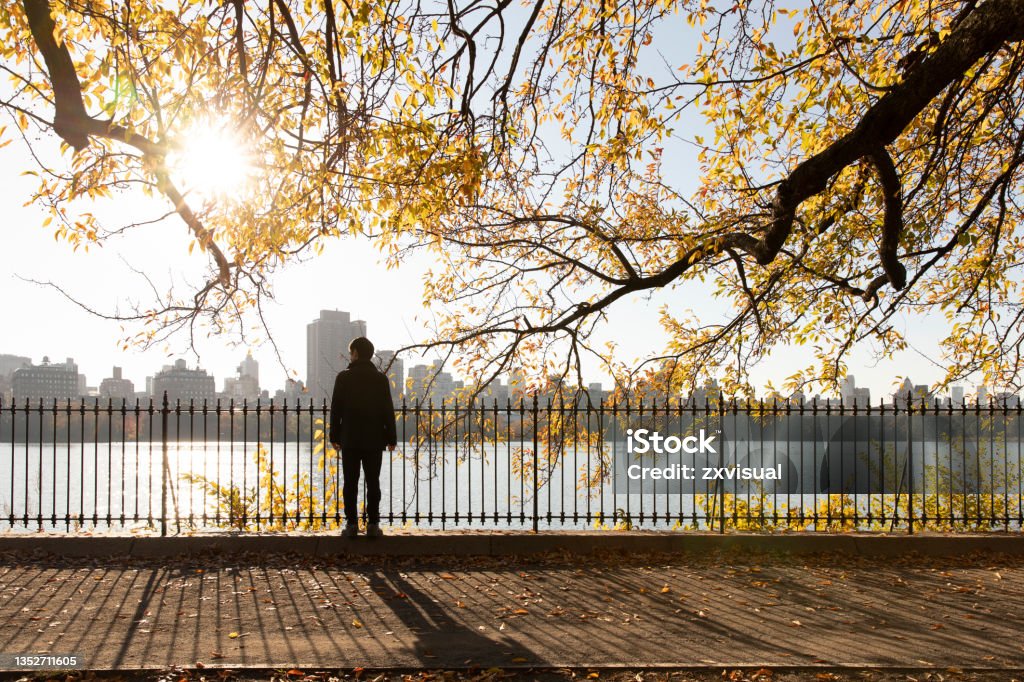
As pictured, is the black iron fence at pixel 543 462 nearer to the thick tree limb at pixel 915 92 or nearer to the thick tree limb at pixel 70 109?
the thick tree limb at pixel 915 92

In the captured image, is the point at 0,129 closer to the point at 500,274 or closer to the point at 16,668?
the point at 16,668

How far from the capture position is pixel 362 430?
28.2 feet

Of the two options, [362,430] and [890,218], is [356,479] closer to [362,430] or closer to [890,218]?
[362,430]

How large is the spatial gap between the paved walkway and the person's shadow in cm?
2

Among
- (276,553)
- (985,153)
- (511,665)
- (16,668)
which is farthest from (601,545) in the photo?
(985,153)

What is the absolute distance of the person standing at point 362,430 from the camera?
8.59 meters

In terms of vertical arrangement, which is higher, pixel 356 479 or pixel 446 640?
pixel 356 479

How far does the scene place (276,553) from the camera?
8.59 m

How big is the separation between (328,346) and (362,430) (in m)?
5.01

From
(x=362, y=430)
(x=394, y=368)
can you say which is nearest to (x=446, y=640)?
(x=362, y=430)

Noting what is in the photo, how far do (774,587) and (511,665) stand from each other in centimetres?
318

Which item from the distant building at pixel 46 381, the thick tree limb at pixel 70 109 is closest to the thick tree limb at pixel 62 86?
the thick tree limb at pixel 70 109

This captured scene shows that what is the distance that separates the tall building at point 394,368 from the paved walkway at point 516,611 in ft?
12.1

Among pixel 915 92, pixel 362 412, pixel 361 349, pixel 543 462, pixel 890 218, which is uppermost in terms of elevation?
pixel 915 92
